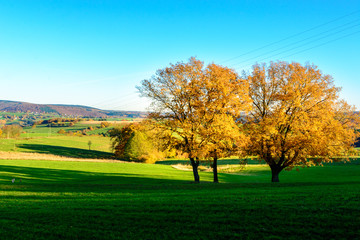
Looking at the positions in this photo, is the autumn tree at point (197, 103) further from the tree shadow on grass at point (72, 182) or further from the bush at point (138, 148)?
the bush at point (138, 148)

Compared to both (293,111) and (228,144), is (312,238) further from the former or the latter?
(293,111)

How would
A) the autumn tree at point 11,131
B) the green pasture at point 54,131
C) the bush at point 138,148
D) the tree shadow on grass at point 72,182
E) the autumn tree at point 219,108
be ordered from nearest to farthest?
1. the tree shadow on grass at point 72,182
2. the autumn tree at point 219,108
3. the bush at point 138,148
4. the autumn tree at point 11,131
5. the green pasture at point 54,131

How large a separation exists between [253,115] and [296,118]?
469cm

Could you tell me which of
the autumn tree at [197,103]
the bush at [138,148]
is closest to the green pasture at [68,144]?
the bush at [138,148]

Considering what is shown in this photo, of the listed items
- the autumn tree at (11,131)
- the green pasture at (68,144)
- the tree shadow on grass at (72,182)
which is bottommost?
the tree shadow on grass at (72,182)

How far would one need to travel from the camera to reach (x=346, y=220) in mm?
9227

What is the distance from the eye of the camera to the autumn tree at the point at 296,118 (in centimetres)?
2584

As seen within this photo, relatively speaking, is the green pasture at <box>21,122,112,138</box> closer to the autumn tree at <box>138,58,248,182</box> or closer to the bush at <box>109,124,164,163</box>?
the bush at <box>109,124,164,163</box>

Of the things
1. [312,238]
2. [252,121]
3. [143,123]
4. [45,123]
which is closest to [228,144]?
[252,121]

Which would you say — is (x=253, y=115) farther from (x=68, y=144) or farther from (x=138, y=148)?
(x=68, y=144)

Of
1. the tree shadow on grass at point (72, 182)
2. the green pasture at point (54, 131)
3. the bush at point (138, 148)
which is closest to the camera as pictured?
the tree shadow on grass at point (72, 182)

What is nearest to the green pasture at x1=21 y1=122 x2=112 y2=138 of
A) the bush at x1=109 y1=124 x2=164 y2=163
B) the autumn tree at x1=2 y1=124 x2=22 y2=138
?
the autumn tree at x1=2 y1=124 x2=22 y2=138

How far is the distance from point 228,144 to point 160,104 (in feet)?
28.7

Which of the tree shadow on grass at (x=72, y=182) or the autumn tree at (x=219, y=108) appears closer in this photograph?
the tree shadow on grass at (x=72, y=182)
